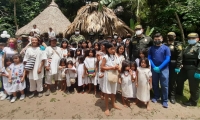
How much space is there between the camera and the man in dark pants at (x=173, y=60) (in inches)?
141

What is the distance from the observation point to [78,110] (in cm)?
346

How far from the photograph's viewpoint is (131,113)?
3.35 metres

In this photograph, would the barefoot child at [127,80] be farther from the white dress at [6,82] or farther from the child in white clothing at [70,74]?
the white dress at [6,82]

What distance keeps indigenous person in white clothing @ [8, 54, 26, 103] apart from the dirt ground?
360 millimetres

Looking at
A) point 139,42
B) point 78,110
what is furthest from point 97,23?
point 78,110

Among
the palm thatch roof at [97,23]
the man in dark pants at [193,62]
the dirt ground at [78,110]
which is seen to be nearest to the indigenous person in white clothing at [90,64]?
the dirt ground at [78,110]

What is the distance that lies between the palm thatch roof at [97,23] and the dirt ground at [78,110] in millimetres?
4900

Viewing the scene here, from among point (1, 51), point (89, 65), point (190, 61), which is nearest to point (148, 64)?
point (190, 61)

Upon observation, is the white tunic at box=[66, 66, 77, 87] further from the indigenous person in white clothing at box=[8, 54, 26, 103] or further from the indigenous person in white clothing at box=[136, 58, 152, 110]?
the indigenous person in white clothing at box=[136, 58, 152, 110]

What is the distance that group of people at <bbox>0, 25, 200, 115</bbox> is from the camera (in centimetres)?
347

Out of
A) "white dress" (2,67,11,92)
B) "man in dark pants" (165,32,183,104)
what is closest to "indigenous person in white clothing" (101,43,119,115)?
"man in dark pants" (165,32,183,104)

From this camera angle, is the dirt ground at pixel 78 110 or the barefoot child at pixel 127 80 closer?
the dirt ground at pixel 78 110

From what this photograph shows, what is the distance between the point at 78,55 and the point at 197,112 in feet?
12.2

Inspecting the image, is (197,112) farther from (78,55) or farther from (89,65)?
(78,55)
